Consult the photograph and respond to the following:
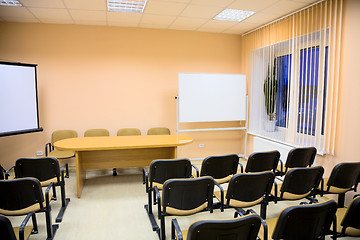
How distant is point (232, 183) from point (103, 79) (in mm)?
4077

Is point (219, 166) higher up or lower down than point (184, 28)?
lower down

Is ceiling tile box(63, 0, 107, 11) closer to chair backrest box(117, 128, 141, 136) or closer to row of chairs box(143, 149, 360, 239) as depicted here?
chair backrest box(117, 128, 141, 136)

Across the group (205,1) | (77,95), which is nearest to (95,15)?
(77,95)

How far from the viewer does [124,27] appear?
18.2ft

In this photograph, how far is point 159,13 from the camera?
460cm

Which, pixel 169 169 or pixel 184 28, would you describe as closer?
pixel 169 169

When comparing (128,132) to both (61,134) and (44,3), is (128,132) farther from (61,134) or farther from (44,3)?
(44,3)

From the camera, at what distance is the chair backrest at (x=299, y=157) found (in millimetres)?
3498

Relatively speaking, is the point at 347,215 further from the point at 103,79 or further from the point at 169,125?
the point at 103,79

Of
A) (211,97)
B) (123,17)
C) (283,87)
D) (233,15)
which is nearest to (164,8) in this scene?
(123,17)

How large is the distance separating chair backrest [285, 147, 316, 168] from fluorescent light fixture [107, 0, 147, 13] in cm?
327

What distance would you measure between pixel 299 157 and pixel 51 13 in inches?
189

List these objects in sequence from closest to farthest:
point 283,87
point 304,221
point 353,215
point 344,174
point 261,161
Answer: point 304,221, point 353,215, point 344,174, point 261,161, point 283,87

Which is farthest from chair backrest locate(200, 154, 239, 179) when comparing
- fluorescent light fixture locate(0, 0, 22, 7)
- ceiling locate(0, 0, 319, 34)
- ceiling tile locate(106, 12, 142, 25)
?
fluorescent light fixture locate(0, 0, 22, 7)
